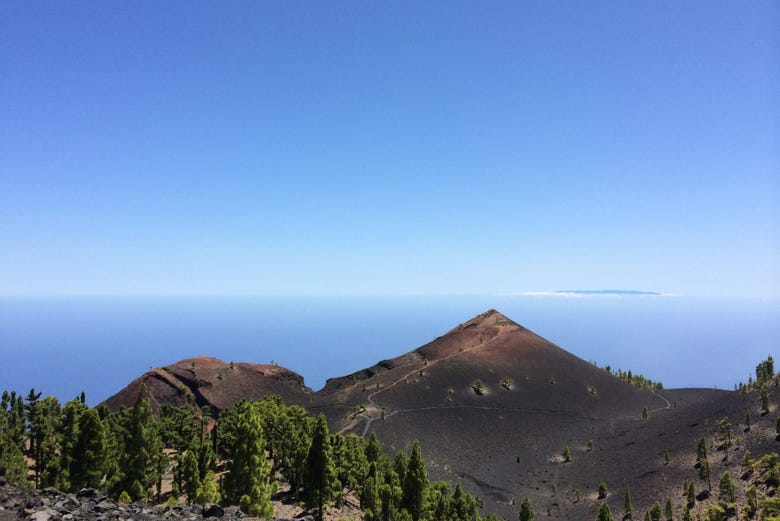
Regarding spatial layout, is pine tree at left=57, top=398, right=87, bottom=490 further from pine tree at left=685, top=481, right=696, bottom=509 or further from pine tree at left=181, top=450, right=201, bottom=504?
pine tree at left=685, top=481, right=696, bottom=509

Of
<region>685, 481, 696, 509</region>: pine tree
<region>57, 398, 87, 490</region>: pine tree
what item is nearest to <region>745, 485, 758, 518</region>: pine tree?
<region>685, 481, 696, 509</region>: pine tree

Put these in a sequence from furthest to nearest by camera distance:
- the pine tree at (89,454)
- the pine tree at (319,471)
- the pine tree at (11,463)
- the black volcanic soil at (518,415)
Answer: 1. the black volcanic soil at (518,415)
2. the pine tree at (319,471)
3. the pine tree at (89,454)
4. the pine tree at (11,463)

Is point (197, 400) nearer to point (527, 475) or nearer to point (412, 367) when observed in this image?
point (412, 367)

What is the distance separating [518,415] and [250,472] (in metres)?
78.2

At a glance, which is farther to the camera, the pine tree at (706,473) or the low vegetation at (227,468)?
the pine tree at (706,473)

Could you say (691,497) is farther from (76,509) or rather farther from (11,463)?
(11,463)

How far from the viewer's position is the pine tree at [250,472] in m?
36.4

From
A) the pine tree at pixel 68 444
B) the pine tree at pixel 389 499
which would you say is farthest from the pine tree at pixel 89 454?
the pine tree at pixel 389 499

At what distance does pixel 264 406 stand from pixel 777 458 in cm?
7143

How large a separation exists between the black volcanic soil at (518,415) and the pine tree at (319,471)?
117 feet

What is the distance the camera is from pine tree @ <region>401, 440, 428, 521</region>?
1736 inches

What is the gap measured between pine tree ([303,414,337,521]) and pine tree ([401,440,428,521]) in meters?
8.13

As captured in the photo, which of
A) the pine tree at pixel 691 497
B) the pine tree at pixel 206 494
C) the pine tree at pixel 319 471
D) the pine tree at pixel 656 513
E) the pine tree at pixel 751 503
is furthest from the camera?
the pine tree at pixel 691 497

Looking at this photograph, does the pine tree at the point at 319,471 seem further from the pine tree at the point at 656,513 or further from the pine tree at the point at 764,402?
the pine tree at the point at 764,402
